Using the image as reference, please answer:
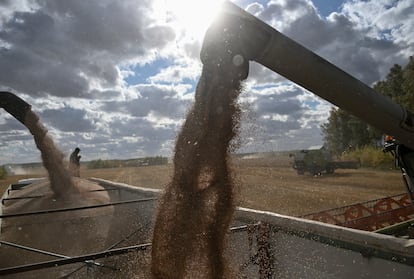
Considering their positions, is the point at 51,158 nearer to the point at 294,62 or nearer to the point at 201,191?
the point at 201,191

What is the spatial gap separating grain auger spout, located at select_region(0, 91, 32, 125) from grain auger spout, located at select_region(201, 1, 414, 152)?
243 inches

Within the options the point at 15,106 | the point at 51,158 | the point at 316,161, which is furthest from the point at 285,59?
the point at 316,161

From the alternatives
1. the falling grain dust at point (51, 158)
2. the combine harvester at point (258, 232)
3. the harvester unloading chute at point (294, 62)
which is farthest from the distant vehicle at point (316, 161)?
the harvester unloading chute at point (294, 62)

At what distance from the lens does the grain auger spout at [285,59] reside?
2.10 m

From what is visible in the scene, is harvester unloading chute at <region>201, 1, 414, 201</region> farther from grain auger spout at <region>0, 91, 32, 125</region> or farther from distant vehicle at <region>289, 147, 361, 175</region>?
distant vehicle at <region>289, 147, 361, 175</region>

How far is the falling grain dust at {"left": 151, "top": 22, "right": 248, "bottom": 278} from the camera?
232 cm

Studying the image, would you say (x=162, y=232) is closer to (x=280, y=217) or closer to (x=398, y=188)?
(x=280, y=217)

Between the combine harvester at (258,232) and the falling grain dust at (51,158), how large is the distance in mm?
268

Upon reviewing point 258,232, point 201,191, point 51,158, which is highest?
point 51,158

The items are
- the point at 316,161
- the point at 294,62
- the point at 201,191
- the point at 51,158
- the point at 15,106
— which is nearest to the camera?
the point at 294,62

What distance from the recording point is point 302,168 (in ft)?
85.1

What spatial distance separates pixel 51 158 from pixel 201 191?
5.95 meters

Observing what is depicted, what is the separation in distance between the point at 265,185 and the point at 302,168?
13.4 feet

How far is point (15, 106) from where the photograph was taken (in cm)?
714
